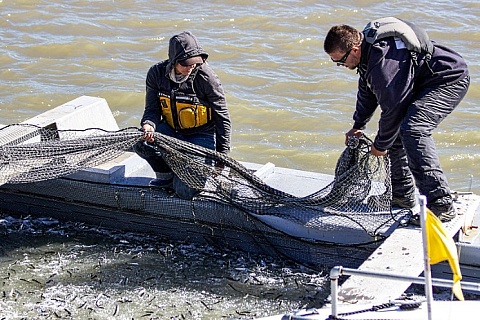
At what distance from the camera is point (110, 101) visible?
13477 mm

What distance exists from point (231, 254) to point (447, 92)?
8.32ft

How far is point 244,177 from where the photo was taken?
25.6ft

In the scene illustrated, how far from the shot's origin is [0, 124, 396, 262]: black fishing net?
24.4ft

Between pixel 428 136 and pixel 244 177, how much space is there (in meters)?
1.82

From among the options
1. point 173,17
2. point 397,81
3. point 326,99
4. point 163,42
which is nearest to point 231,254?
point 397,81

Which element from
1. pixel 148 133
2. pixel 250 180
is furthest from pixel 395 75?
pixel 148 133

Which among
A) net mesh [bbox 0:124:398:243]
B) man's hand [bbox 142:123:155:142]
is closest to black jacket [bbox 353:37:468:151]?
net mesh [bbox 0:124:398:243]

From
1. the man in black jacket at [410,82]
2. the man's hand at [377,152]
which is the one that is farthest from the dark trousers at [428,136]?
the man's hand at [377,152]

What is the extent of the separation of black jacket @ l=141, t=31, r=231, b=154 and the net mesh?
0.85 feet

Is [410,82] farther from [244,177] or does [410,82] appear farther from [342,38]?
[244,177]

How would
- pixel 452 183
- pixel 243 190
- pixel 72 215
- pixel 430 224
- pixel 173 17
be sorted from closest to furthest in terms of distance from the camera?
1. pixel 430 224
2. pixel 243 190
3. pixel 72 215
4. pixel 452 183
5. pixel 173 17

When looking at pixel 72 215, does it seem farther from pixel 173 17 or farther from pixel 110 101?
pixel 173 17

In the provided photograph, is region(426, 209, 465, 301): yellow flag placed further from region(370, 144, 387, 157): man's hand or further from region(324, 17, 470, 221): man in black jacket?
region(370, 144, 387, 157): man's hand

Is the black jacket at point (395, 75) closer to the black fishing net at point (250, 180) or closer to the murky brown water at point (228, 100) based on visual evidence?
the black fishing net at point (250, 180)
